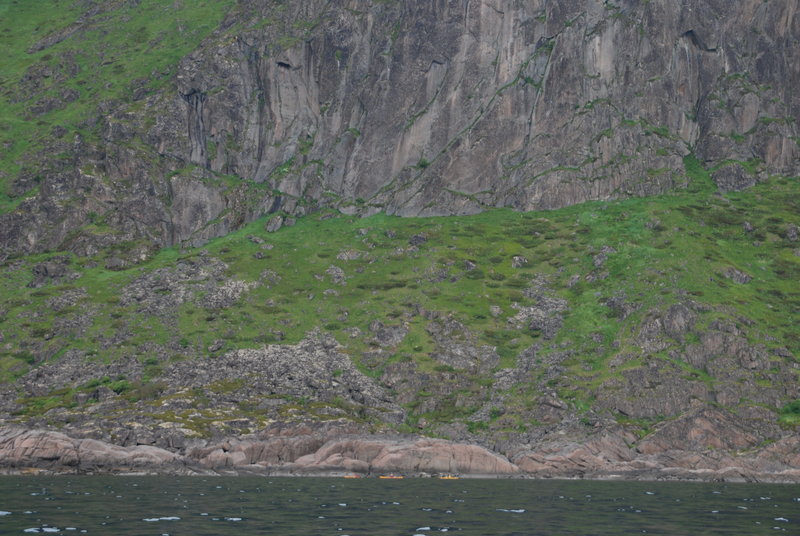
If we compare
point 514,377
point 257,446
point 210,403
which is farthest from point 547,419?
point 210,403

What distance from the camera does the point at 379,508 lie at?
55.4 m

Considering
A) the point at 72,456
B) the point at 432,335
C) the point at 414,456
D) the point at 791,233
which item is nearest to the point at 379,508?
the point at 414,456

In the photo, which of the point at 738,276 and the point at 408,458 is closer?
the point at 408,458

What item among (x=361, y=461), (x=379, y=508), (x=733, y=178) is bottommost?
(x=361, y=461)

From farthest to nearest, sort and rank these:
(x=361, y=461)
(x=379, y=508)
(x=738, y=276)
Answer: (x=738, y=276) → (x=361, y=461) → (x=379, y=508)

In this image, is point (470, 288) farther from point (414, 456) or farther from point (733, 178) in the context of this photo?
point (733, 178)

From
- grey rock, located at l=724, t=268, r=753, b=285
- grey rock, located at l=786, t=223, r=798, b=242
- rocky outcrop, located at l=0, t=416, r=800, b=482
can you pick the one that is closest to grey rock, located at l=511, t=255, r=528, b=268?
grey rock, located at l=724, t=268, r=753, b=285

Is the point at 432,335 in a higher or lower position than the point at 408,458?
higher

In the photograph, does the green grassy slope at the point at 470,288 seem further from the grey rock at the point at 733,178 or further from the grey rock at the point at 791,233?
the grey rock at the point at 733,178

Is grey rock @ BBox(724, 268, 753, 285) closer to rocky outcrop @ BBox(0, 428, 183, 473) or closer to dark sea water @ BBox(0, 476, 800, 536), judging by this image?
dark sea water @ BBox(0, 476, 800, 536)

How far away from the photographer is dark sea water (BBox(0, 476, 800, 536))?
4309 cm

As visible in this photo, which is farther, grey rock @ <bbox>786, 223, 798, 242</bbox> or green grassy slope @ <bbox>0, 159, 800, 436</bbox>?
grey rock @ <bbox>786, 223, 798, 242</bbox>

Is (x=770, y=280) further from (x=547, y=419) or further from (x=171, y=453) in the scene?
(x=171, y=453)

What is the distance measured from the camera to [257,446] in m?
106
